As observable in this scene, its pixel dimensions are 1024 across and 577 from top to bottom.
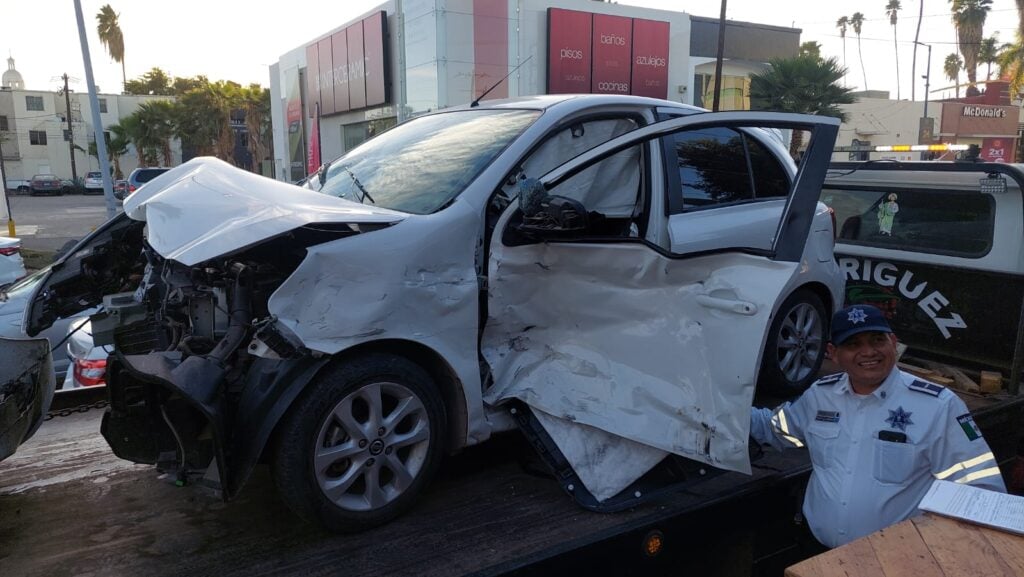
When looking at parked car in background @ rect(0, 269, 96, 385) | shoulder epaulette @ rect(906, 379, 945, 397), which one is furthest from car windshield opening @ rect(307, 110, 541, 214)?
parked car in background @ rect(0, 269, 96, 385)

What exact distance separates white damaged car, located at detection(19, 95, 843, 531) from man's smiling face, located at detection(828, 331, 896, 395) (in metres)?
0.30

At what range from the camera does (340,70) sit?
2316 centimetres

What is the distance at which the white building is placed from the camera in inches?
2383

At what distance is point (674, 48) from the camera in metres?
20.8

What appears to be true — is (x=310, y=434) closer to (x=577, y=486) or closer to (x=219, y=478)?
(x=219, y=478)

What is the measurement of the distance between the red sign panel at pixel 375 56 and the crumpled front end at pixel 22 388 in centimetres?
1831

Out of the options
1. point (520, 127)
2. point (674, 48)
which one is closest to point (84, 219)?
point (674, 48)

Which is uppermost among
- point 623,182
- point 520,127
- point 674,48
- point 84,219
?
point 674,48

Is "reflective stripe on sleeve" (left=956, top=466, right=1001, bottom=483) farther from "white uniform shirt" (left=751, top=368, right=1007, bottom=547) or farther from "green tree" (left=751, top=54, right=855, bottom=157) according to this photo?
"green tree" (left=751, top=54, right=855, bottom=157)

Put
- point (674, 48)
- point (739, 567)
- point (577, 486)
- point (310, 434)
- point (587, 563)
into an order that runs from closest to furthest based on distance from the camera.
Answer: point (587, 563) < point (310, 434) < point (577, 486) < point (739, 567) < point (674, 48)

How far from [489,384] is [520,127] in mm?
1163

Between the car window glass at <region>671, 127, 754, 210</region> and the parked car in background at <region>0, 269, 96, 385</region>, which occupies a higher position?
the car window glass at <region>671, 127, 754, 210</region>

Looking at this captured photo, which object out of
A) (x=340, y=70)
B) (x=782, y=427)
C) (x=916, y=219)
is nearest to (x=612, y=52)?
(x=340, y=70)

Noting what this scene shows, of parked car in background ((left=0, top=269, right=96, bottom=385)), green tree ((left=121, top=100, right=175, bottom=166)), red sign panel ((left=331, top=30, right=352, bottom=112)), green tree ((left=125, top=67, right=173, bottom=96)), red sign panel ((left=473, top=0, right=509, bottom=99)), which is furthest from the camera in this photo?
green tree ((left=125, top=67, right=173, bottom=96))
